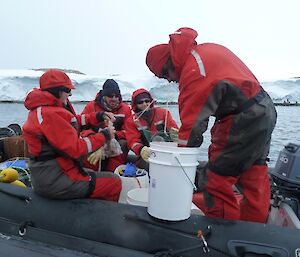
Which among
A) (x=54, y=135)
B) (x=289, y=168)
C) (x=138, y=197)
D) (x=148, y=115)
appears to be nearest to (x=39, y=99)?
(x=54, y=135)

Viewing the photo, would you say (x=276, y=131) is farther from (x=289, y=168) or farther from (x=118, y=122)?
(x=289, y=168)

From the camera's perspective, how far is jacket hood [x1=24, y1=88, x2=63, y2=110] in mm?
2451

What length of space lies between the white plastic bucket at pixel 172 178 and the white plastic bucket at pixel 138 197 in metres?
0.46

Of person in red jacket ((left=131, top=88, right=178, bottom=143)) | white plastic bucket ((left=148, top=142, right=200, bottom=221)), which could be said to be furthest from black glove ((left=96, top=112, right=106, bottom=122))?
white plastic bucket ((left=148, top=142, right=200, bottom=221))

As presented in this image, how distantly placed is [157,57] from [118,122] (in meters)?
2.10

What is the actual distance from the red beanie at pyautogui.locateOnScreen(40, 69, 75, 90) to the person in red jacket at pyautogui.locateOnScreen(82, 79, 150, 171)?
1.14 m

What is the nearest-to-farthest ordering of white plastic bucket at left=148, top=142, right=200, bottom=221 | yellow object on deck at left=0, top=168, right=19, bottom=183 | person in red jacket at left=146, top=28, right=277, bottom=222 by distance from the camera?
white plastic bucket at left=148, top=142, right=200, bottom=221 → person in red jacket at left=146, top=28, right=277, bottom=222 → yellow object on deck at left=0, top=168, right=19, bottom=183

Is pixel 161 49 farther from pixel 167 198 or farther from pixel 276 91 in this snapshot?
pixel 276 91

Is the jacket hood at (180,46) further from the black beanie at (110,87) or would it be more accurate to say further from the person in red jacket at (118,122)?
the black beanie at (110,87)

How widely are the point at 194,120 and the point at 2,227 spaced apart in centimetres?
152

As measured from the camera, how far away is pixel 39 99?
2.45 meters

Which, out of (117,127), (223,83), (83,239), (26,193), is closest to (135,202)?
(83,239)

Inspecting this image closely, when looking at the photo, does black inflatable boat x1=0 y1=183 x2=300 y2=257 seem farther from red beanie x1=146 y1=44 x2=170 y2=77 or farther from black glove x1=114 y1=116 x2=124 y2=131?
black glove x1=114 y1=116 x2=124 y2=131

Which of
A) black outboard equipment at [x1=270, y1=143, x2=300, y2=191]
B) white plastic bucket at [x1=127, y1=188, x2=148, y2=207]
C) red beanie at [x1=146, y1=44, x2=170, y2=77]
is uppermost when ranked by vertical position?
red beanie at [x1=146, y1=44, x2=170, y2=77]
